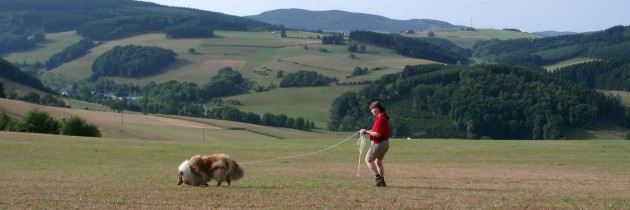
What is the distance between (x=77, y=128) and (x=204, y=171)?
1882 inches

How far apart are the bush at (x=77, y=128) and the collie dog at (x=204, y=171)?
153ft

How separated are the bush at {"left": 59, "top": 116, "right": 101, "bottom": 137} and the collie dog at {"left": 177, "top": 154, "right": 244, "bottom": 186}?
46.7m

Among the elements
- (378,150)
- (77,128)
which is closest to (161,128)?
(77,128)

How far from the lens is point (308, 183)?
22.0 metres

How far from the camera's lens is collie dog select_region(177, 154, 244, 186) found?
21.0 meters

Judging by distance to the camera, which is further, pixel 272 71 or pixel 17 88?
pixel 272 71

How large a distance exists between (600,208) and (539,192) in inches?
140

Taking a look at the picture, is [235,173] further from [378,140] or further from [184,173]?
[378,140]

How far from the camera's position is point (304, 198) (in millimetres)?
17688

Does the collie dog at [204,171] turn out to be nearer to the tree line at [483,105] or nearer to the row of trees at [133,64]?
the tree line at [483,105]

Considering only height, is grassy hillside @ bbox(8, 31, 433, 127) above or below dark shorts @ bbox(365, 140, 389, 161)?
below

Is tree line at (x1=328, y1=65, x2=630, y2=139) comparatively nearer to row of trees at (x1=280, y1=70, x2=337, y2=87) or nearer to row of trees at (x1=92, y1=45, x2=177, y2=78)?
row of trees at (x1=280, y1=70, x2=337, y2=87)

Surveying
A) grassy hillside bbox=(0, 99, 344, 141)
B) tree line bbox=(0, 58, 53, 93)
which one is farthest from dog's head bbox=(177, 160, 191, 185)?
tree line bbox=(0, 58, 53, 93)

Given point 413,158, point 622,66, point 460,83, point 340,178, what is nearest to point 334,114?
point 460,83
